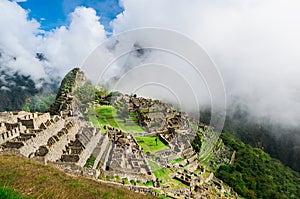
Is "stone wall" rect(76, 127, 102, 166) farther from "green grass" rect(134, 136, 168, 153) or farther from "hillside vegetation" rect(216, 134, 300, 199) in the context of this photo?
"hillside vegetation" rect(216, 134, 300, 199)

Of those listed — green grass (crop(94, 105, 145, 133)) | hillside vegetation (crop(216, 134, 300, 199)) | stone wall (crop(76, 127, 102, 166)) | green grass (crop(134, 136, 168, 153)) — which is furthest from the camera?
hillside vegetation (crop(216, 134, 300, 199))

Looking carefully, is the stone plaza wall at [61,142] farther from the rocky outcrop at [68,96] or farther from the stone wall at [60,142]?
the rocky outcrop at [68,96]

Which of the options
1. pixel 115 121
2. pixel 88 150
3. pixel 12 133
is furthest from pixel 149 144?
pixel 12 133

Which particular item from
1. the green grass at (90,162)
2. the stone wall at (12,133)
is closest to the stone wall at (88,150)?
the green grass at (90,162)

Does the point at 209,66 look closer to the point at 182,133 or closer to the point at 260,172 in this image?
the point at 182,133

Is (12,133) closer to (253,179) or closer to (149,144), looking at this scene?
(149,144)

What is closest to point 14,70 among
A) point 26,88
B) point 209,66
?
point 26,88

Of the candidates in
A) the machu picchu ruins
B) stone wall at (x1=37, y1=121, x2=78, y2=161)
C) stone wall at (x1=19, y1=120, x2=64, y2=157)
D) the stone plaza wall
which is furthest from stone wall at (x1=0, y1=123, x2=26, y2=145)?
the stone plaza wall
